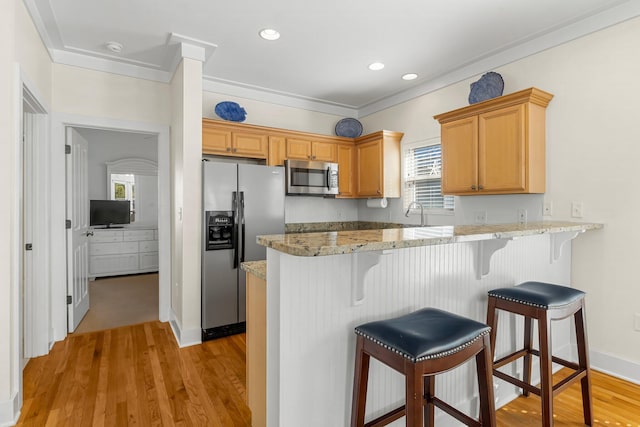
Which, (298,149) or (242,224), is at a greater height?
(298,149)

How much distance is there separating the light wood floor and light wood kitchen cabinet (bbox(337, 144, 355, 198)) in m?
2.41

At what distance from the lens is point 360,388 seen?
1.39 metres

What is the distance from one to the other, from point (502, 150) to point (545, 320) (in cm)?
159

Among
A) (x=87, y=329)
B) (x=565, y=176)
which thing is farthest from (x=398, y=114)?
(x=87, y=329)

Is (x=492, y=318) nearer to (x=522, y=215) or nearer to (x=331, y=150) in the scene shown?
(x=522, y=215)

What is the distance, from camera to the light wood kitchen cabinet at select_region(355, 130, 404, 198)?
13.9ft

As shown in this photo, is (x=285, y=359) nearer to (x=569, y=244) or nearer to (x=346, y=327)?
(x=346, y=327)

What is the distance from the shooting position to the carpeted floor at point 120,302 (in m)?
3.64

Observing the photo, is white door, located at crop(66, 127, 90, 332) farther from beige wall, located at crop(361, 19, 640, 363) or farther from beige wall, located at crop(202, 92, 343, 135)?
beige wall, located at crop(361, 19, 640, 363)

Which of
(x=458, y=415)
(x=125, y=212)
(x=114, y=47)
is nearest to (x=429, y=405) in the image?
(x=458, y=415)

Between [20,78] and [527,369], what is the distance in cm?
374

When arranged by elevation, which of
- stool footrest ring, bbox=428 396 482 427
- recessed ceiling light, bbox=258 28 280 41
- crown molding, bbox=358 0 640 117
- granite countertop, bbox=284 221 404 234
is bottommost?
stool footrest ring, bbox=428 396 482 427

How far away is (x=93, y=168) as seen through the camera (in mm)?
5902

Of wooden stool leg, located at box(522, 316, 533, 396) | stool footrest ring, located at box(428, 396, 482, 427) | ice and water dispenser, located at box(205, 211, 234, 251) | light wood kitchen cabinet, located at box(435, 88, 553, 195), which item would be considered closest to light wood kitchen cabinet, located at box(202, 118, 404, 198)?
ice and water dispenser, located at box(205, 211, 234, 251)
